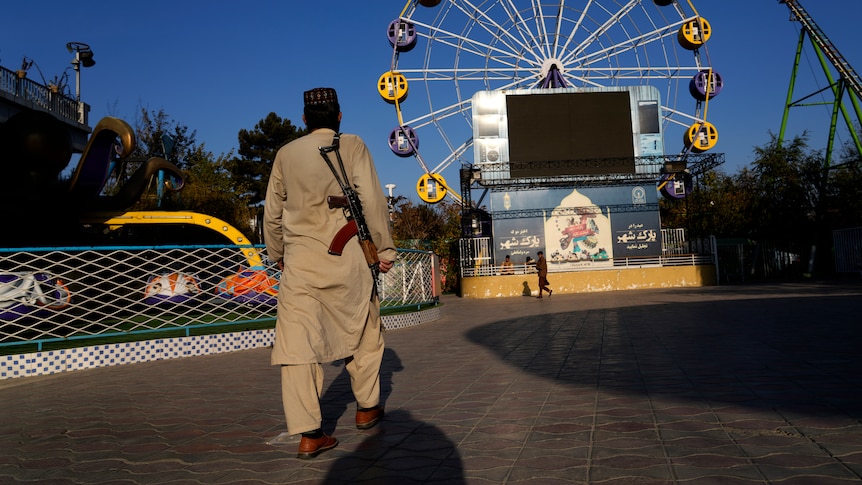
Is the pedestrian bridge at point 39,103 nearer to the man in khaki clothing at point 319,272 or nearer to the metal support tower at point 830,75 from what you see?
the man in khaki clothing at point 319,272

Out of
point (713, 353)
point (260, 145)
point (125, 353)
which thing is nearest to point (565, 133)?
point (713, 353)

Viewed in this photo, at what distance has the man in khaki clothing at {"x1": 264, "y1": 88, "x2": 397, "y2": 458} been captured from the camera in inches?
128

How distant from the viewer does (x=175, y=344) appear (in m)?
8.45

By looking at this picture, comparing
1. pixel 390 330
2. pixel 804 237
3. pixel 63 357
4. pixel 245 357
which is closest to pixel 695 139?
pixel 804 237

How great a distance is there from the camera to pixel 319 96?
12.2 feet

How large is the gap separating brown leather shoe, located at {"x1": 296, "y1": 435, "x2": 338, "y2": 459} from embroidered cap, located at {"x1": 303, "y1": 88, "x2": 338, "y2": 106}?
1.90 meters

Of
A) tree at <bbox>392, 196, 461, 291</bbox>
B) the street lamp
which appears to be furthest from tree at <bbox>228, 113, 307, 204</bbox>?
the street lamp

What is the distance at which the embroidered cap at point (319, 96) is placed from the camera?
371cm

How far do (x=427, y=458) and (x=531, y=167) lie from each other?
23.0 m

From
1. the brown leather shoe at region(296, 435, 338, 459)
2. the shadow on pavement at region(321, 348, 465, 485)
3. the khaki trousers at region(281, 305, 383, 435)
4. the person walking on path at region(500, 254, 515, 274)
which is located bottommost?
the shadow on pavement at region(321, 348, 465, 485)

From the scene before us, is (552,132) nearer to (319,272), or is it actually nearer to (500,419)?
(500,419)

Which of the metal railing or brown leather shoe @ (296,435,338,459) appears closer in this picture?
brown leather shoe @ (296,435,338,459)

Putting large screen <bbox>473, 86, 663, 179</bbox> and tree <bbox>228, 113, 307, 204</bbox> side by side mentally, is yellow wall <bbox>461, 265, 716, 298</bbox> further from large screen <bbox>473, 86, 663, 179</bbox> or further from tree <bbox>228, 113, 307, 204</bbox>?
tree <bbox>228, 113, 307, 204</bbox>

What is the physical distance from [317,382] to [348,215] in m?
0.93
